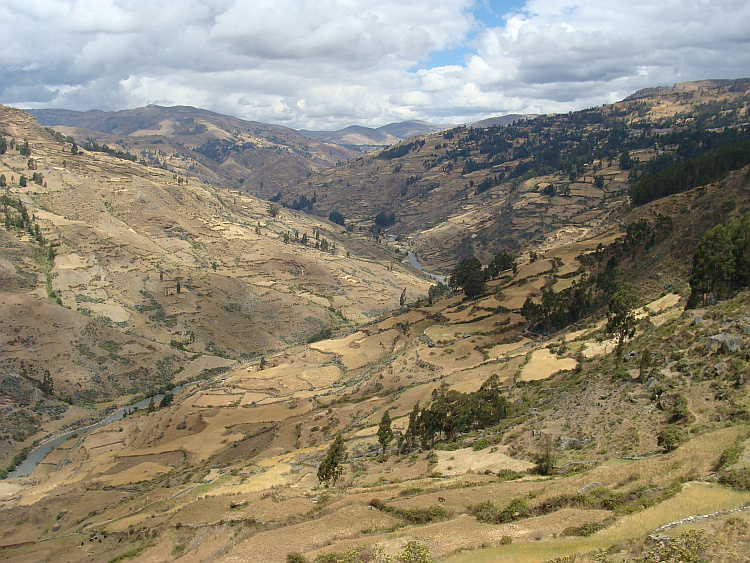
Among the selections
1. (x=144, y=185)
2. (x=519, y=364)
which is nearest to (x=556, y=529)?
(x=519, y=364)

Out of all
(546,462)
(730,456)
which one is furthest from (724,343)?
(546,462)

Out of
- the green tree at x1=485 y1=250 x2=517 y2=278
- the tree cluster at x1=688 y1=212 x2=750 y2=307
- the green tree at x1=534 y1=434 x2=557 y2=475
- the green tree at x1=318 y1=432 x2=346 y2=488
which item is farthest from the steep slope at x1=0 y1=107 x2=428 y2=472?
the tree cluster at x1=688 y1=212 x2=750 y2=307

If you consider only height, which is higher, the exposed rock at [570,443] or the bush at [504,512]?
the bush at [504,512]

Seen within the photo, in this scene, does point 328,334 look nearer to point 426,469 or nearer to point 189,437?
point 189,437

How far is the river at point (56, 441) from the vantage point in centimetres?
7212

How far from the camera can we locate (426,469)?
32531 mm

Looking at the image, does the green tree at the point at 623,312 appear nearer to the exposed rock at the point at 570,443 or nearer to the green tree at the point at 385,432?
the exposed rock at the point at 570,443

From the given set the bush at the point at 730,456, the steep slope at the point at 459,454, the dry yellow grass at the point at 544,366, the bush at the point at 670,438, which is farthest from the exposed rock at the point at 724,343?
the dry yellow grass at the point at 544,366

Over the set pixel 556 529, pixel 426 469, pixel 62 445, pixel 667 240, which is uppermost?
pixel 667 240

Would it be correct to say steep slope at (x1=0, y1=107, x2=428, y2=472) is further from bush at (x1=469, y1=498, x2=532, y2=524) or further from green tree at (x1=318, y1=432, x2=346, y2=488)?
bush at (x1=469, y1=498, x2=532, y2=524)

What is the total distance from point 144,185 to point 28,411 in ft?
323

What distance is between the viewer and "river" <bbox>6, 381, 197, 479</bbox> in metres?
72.1

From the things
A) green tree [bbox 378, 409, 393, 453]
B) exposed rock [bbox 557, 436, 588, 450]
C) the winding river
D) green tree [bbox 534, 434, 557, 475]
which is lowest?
the winding river

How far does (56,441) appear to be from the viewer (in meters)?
80.5
